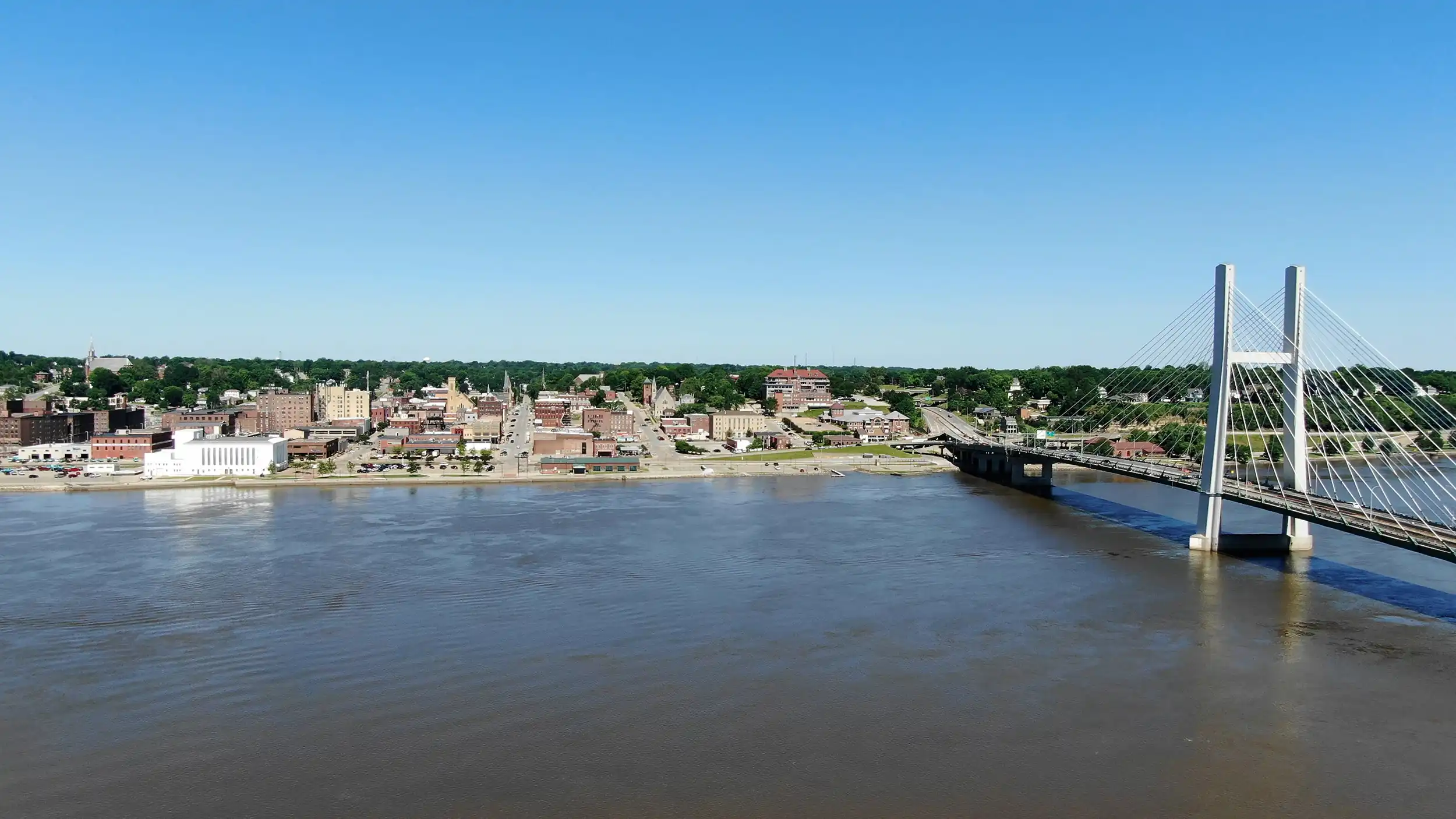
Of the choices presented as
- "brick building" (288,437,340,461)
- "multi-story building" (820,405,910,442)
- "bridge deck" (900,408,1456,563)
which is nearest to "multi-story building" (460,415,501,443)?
"brick building" (288,437,340,461)

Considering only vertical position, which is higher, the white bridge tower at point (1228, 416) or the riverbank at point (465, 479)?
the white bridge tower at point (1228, 416)

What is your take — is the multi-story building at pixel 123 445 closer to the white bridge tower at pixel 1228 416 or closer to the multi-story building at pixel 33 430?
the multi-story building at pixel 33 430

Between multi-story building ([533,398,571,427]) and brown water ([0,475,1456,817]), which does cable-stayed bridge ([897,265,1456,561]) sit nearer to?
brown water ([0,475,1456,817])

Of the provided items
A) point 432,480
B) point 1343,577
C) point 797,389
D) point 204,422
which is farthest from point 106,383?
point 1343,577

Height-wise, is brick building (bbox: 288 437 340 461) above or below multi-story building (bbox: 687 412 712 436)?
below

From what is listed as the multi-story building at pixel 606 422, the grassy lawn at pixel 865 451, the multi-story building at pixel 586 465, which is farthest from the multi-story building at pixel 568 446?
the grassy lawn at pixel 865 451

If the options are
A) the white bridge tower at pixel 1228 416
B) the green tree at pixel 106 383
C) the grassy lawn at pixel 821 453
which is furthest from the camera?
the green tree at pixel 106 383
